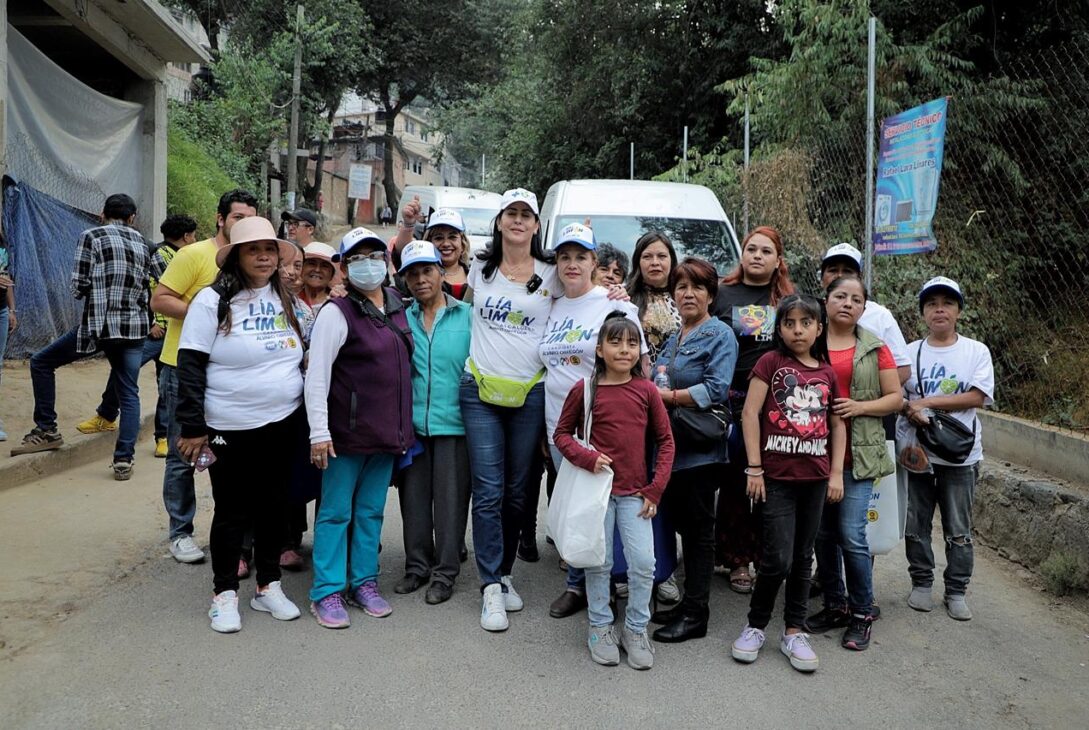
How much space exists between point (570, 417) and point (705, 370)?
683mm

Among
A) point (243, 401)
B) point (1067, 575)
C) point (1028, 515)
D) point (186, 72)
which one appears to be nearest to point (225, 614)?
point (243, 401)

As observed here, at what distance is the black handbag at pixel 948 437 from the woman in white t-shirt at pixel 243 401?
3118 millimetres

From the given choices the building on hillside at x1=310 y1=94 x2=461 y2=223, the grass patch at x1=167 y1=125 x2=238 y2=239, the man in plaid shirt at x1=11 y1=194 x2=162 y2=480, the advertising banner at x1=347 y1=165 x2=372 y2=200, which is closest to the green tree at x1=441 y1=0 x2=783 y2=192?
the grass patch at x1=167 y1=125 x2=238 y2=239

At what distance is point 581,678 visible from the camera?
3816 mm

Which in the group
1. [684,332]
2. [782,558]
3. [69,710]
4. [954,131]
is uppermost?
[954,131]

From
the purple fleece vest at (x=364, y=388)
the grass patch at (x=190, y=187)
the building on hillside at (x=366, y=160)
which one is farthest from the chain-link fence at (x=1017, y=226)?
the building on hillside at (x=366, y=160)

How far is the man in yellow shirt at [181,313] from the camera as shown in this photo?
475 centimetres

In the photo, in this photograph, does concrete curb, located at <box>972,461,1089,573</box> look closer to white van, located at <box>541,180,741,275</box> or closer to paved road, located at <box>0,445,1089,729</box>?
paved road, located at <box>0,445,1089,729</box>

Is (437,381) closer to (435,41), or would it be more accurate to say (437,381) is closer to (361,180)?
(361,180)

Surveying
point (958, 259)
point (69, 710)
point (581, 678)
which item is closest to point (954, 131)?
point (958, 259)

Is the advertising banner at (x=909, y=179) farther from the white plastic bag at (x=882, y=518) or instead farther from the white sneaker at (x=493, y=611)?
the white sneaker at (x=493, y=611)

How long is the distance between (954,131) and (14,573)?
7107 mm

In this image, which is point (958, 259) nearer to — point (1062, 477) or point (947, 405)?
point (1062, 477)

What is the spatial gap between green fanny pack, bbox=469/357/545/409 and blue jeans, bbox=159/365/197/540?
1.67m
